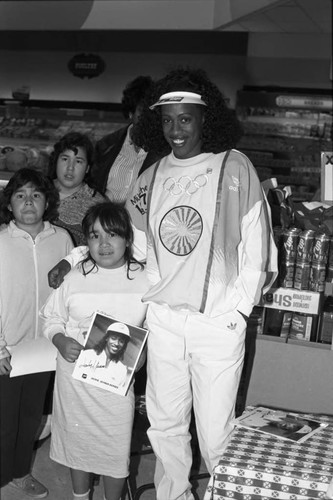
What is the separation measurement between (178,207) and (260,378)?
1.03 metres

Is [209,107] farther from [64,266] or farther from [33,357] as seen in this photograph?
[33,357]

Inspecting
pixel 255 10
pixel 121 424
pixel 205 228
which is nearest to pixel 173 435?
pixel 121 424

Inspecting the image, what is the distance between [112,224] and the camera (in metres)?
2.99

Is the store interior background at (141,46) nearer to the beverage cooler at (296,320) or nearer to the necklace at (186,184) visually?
the beverage cooler at (296,320)

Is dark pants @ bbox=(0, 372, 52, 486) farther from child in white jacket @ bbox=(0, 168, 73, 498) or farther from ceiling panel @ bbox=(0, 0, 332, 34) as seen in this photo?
ceiling panel @ bbox=(0, 0, 332, 34)

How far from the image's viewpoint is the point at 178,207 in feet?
9.38

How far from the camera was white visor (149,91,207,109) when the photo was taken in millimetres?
2834

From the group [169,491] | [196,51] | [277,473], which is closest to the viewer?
[277,473]

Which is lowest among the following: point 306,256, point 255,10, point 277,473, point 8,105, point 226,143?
point 277,473

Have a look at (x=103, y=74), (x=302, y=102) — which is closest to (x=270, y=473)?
(x=302, y=102)

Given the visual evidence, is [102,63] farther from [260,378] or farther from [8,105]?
[260,378]

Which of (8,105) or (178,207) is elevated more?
(8,105)

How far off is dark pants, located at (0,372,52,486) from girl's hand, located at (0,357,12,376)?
3 cm

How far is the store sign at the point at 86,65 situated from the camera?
25.1 ft
